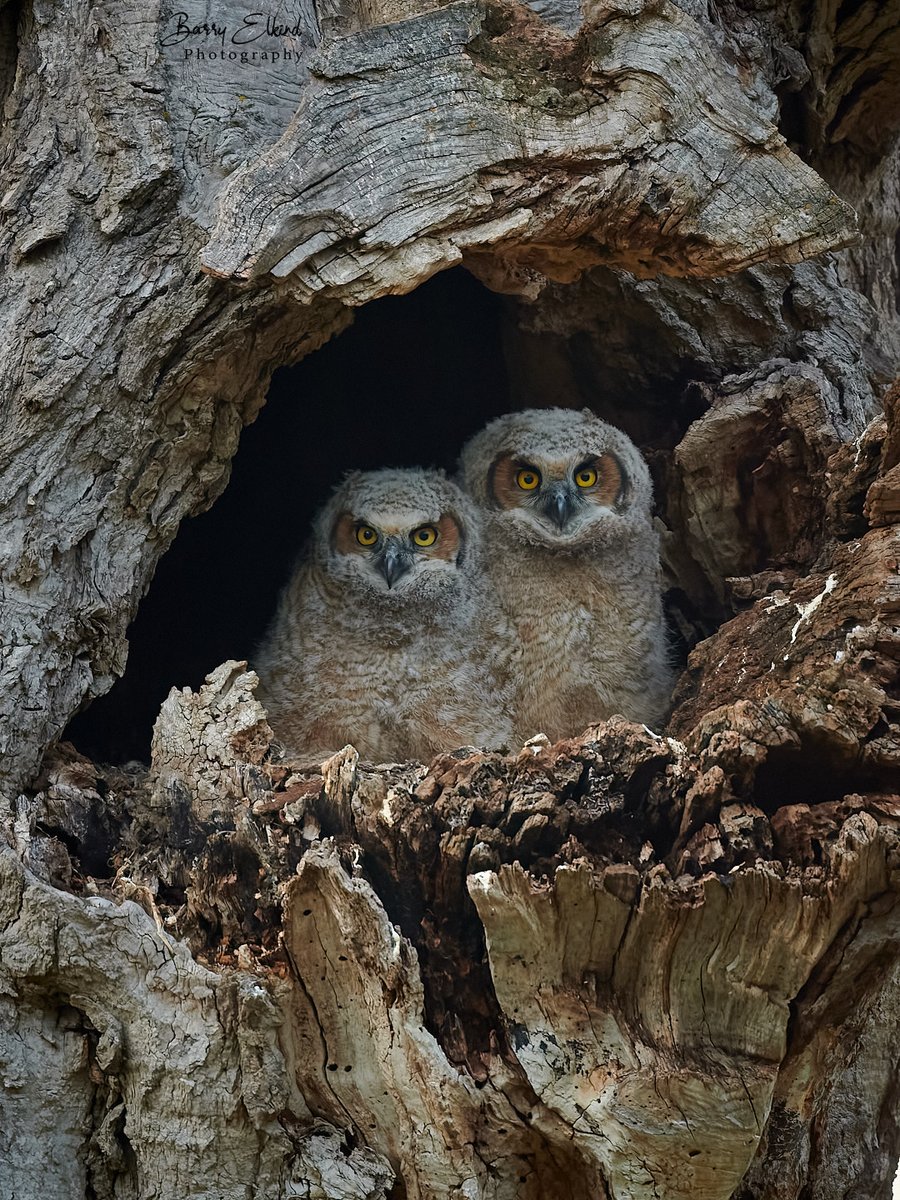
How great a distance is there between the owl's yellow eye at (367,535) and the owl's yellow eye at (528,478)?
0.53 meters

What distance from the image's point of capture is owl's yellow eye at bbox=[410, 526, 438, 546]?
3.70 meters

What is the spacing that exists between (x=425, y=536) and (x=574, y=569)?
52 cm

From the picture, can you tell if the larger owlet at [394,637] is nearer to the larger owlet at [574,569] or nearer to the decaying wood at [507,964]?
the larger owlet at [574,569]

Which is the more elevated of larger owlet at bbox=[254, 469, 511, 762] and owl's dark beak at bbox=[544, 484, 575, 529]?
owl's dark beak at bbox=[544, 484, 575, 529]

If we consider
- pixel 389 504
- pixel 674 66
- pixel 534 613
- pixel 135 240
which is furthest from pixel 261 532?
pixel 674 66

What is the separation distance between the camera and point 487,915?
6.70ft

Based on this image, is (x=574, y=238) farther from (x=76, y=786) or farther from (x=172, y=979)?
(x=172, y=979)

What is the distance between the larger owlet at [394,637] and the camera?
3607mm

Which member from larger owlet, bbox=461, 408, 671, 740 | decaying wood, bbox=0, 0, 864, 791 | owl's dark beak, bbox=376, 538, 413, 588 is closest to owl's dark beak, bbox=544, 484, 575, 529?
larger owlet, bbox=461, 408, 671, 740

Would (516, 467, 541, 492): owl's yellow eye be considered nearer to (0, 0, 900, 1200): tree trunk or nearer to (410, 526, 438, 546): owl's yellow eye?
(410, 526, 438, 546): owl's yellow eye

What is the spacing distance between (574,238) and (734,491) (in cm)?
109

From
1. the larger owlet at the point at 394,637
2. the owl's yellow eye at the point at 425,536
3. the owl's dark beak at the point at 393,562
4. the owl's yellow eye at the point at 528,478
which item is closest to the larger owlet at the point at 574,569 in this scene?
the owl's yellow eye at the point at 528,478

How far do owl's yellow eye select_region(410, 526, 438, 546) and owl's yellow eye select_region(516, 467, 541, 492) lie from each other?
1.12 feet

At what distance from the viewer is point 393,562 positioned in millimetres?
3629
